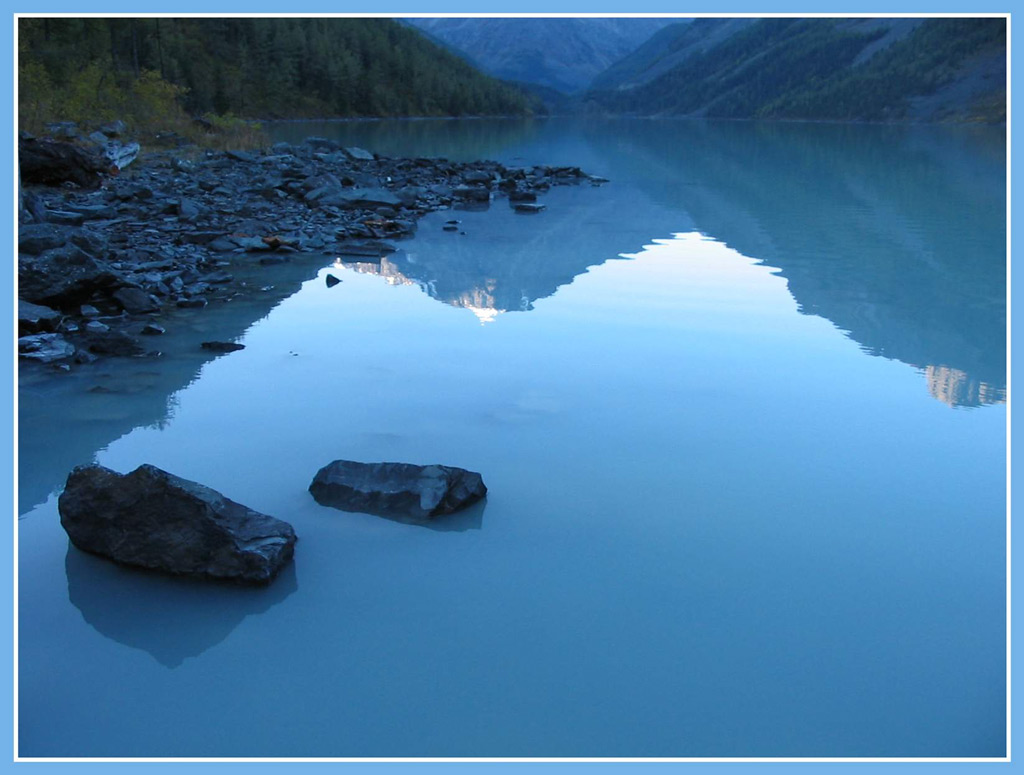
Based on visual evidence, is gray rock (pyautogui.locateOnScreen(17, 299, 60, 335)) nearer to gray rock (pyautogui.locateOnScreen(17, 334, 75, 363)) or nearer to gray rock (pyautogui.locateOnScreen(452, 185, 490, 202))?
gray rock (pyautogui.locateOnScreen(17, 334, 75, 363))

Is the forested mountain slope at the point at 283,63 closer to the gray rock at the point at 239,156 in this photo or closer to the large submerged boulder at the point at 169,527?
the gray rock at the point at 239,156

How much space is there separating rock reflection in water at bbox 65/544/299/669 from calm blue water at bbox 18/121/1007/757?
1cm

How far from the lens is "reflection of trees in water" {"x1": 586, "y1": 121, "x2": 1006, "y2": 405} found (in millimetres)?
8422

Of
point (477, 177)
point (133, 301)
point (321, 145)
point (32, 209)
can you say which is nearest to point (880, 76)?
point (321, 145)

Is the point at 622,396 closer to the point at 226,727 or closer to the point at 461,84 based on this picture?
the point at 226,727

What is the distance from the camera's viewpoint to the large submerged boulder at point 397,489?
462cm

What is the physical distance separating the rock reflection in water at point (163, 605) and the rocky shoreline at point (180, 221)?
3.65 metres

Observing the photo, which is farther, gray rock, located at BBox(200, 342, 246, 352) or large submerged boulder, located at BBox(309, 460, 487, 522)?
gray rock, located at BBox(200, 342, 246, 352)

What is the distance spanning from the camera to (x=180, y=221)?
1350cm

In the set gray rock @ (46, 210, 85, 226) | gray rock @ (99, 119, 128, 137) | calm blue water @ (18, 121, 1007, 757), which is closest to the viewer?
calm blue water @ (18, 121, 1007, 757)

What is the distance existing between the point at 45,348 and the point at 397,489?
4239mm

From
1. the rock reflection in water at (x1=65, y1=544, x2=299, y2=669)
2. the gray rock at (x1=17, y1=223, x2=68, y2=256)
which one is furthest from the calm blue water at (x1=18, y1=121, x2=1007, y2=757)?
the gray rock at (x1=17, y1=223, x2=68, y2=256)

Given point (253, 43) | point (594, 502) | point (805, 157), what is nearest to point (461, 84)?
point (253, 43)

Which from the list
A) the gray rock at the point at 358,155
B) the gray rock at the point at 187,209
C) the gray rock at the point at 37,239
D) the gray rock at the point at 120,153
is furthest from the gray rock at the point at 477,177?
the gray rock at the point at 37,239
